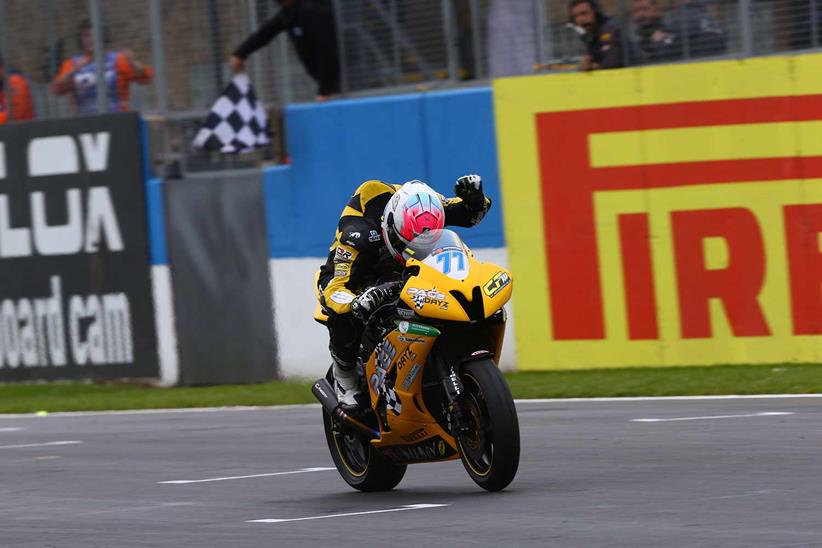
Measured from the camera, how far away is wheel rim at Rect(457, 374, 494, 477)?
7738 millimetres

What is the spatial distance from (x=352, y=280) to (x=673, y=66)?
22.7ft

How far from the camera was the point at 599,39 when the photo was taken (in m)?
15.0

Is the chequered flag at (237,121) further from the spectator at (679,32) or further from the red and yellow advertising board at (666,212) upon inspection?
the spectator at (679,32)

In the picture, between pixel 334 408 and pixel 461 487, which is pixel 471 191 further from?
pixel 461 487

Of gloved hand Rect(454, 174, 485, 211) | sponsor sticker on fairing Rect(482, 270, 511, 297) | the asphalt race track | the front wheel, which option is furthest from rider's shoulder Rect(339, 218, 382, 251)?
the asphalt race track

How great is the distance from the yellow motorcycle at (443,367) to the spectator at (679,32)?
710cm

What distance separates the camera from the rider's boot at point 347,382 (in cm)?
863

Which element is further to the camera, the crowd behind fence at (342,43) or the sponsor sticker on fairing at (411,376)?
the crowd behind fence at (342,43)

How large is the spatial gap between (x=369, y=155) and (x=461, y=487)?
8067 mm

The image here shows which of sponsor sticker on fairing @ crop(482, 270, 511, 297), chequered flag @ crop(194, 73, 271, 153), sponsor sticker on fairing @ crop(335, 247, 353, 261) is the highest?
chequered flag @ crop(194, 73, 271, 153)

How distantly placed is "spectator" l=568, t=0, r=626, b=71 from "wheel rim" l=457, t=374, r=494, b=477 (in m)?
7.64

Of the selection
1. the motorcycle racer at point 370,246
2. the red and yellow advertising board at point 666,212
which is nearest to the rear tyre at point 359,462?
the motorcycle racer at point 370,246

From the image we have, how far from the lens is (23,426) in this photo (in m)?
Answer: 14.5

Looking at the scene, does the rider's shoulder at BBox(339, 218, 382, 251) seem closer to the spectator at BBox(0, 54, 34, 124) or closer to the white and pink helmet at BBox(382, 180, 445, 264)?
the white and pink helmet at BBox(382, 180, 445, 264)
